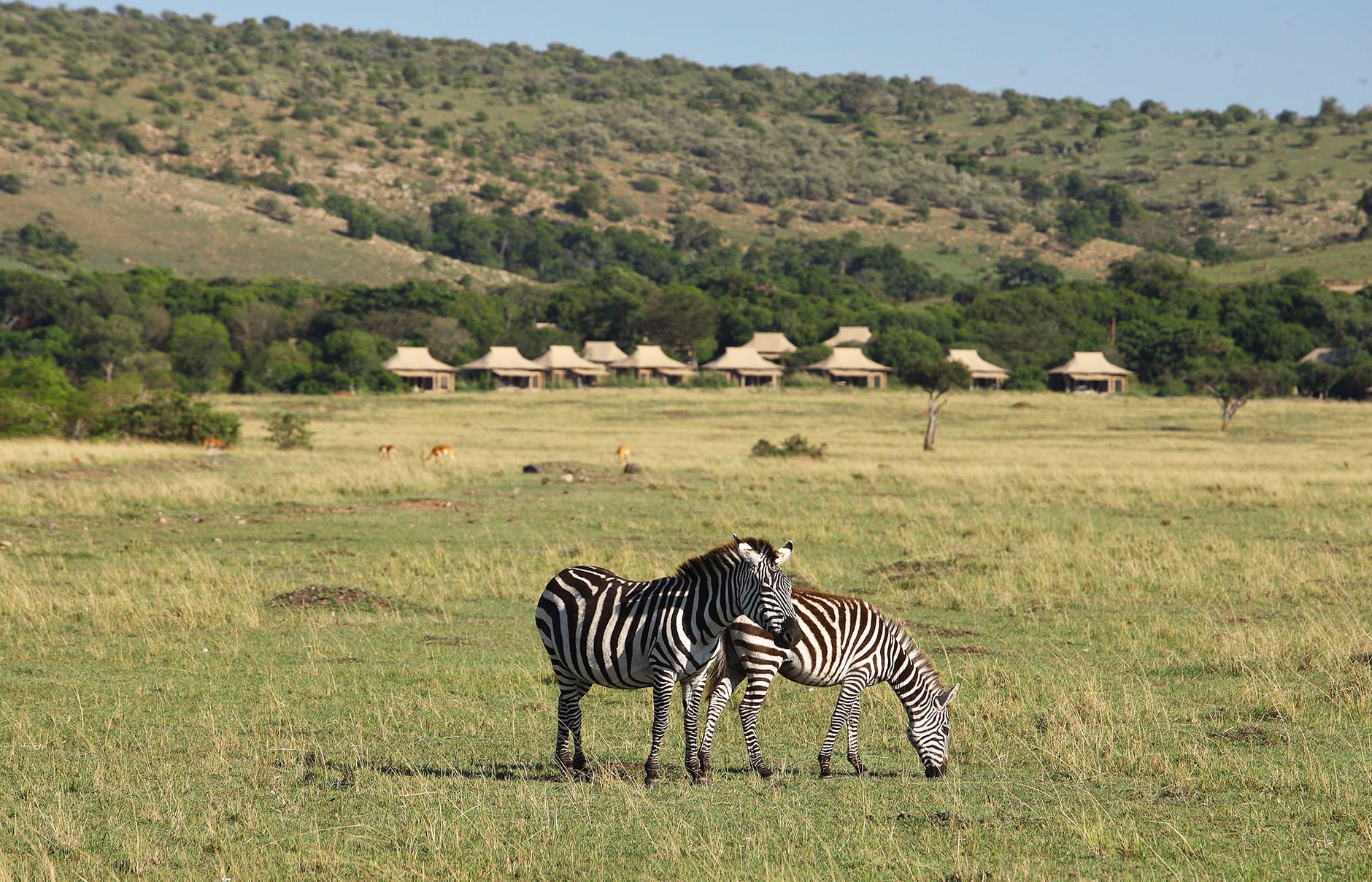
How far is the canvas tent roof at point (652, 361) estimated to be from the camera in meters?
112

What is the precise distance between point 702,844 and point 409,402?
72012 millimetres

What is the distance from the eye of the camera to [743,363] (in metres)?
114

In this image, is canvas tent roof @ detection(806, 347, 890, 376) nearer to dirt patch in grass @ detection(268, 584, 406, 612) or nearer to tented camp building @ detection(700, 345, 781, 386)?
tented camp building @ detection(700, 345, 781, 386)

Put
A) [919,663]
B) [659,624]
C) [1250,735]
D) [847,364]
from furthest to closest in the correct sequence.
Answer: [847,364], [1250,735], [919,663], [659,624]

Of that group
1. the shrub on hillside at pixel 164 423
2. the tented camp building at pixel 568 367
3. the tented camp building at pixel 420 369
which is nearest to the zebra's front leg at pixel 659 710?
the shrub on hillside at pixel 164 423

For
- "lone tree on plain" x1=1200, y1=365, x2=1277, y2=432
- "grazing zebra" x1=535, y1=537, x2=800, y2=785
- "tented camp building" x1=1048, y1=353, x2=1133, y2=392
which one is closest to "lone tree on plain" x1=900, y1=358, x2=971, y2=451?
"lone tree on plain" x1=1200, y1=365, x2=1277, y2=432

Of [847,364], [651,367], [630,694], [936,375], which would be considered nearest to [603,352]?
[651,367]

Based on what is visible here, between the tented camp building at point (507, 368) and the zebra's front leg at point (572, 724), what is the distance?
320 feet

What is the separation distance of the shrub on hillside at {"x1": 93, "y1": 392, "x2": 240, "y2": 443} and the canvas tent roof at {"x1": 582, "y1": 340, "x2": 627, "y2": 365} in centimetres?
7492

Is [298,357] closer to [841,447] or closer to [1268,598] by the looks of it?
[841,447]

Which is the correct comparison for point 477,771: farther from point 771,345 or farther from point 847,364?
point 771,345

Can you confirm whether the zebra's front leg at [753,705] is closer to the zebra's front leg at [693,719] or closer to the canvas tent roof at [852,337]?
the zebra's front leg at [693,719]

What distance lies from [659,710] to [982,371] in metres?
100

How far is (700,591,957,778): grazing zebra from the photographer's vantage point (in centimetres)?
913
